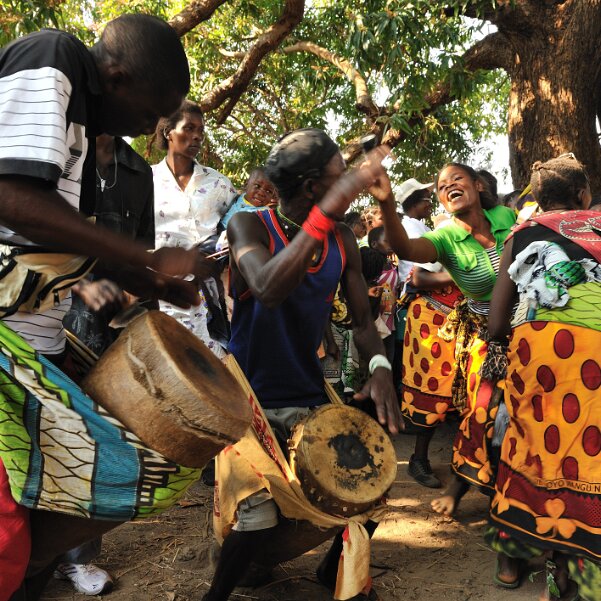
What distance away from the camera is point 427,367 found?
15.6 ft

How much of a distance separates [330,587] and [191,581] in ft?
2.22

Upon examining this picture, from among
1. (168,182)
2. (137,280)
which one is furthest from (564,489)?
(168,182)

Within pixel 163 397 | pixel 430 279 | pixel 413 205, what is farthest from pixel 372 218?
pixel 163 397

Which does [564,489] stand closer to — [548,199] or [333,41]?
[548,199]

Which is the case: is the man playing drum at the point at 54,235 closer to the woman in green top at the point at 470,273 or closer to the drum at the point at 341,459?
the drum at the point at 341,459

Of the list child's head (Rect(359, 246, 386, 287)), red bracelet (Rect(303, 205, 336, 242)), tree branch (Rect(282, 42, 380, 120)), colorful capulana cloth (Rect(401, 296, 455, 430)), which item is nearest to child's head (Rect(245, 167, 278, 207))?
child's head (Rect(359, 246, 386, 287))

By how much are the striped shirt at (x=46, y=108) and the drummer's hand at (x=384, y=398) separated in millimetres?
1452

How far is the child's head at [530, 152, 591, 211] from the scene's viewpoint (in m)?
3.34

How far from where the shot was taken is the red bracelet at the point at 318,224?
2.25 m

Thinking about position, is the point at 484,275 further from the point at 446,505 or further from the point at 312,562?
the point at 312,562

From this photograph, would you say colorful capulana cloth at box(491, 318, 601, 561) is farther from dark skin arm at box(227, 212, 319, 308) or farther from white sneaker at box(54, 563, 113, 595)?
white sneaker at box(54, 563, 113, 595)

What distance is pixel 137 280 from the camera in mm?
2250

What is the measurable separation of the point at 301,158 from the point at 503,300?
134 cm

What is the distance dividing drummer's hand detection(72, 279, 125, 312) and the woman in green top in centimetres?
188
